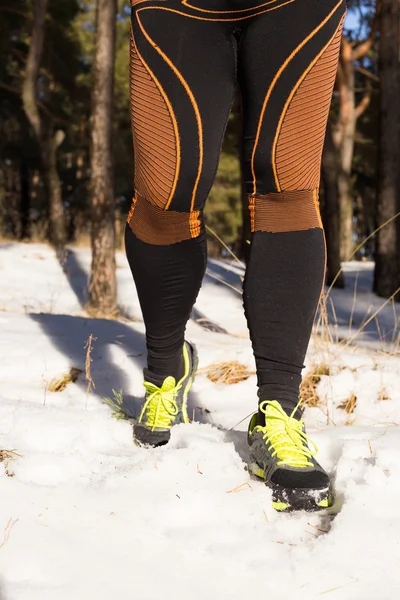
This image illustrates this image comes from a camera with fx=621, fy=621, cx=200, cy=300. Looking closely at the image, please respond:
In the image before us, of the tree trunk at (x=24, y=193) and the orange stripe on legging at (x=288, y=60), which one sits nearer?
the orange stripe on legging at (x=288, y=60)

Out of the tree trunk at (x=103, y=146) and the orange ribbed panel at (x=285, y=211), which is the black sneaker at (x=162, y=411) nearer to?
the orange ribbed panel at (x=285, y=211)

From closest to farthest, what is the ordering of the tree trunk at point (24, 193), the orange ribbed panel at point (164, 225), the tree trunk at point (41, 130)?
the orange ribbed panel at point (164, 225) → the tree trunk at point (41, 130) → the tree trunk at point (24, 193)

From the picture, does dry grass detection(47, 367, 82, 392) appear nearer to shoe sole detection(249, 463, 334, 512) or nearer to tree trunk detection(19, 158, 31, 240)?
shoe sole detection(249, 463, 334, 512)

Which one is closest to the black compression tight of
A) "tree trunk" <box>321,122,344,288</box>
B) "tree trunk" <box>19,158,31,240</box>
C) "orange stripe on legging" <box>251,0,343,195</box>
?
"orange stripe on legging" <box>251,0,343,195</box>

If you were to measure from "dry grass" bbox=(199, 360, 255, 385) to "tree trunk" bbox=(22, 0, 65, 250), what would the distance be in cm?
878

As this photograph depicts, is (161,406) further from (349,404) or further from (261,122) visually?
(349,404)

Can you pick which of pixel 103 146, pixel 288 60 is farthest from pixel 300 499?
pixel 103 146

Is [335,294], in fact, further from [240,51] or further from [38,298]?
[240,51]

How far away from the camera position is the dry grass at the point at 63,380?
2416 mm

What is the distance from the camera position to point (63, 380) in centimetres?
245

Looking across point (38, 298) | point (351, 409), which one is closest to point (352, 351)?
point (351, 409)

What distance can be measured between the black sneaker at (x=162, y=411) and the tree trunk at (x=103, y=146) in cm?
536

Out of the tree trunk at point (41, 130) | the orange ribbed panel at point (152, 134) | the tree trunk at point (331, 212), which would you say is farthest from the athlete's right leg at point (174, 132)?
the tree trunk at point (41, 130)

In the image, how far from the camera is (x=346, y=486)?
145 centimetres
